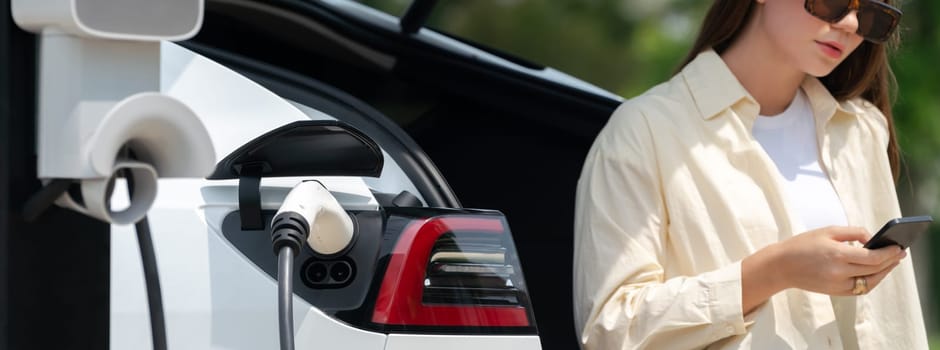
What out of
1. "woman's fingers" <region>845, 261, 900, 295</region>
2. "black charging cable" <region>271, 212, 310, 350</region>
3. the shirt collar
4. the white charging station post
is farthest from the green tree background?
the white charging station post

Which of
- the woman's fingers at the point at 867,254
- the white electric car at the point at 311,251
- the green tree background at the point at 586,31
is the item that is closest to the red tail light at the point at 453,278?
the white electric car at the point at 311,251

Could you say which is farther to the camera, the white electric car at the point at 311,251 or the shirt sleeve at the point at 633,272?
the shirt sleeve at the point at 633,272

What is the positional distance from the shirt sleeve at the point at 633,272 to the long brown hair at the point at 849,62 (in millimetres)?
273

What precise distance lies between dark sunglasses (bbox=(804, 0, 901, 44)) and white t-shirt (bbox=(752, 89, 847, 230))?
0.65ft

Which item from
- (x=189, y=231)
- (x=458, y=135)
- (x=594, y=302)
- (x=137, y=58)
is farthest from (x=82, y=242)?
(x=458, y=135)

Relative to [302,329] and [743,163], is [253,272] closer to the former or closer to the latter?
[302,329]

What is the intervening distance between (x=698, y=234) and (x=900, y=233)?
0.33m

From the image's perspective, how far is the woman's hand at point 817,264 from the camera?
2143mm

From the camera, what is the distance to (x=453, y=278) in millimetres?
1854

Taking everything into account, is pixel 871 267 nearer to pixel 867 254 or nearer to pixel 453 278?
pixel 867 254

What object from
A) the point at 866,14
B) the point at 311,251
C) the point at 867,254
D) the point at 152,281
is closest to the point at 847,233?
the point at 867,254

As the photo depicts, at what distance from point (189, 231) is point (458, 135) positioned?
5.13 feet

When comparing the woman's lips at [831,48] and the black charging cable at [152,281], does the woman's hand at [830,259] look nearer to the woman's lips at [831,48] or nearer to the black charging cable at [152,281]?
the woman's lips at [831,48]

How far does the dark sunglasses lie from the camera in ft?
7.78
